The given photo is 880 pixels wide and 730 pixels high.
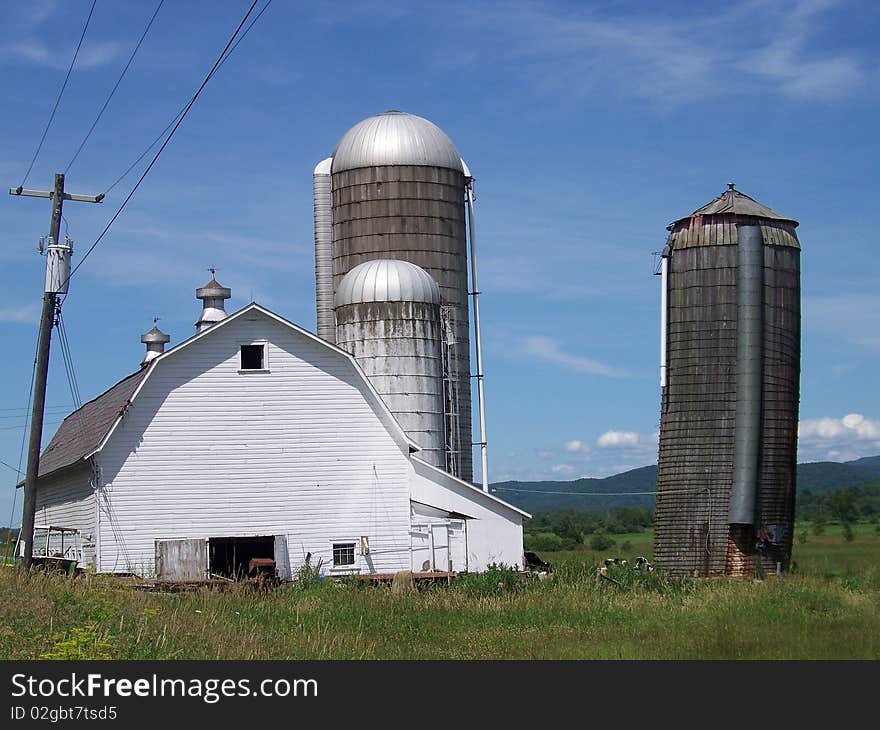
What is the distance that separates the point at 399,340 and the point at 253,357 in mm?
4943

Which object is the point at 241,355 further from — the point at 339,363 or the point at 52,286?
the point at 52,286

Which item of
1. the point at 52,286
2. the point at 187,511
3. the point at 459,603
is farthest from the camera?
the point at 187,511

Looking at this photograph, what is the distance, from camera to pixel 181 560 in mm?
27062

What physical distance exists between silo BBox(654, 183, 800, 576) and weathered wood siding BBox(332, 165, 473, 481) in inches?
227

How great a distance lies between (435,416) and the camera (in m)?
32.7

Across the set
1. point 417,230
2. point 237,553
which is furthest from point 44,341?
point 417,230

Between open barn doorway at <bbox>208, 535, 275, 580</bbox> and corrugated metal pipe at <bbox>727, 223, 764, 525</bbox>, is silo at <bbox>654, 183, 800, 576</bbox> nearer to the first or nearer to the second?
corrugated metal pipe at <bbox>727, 223, 764, 525</bbox>

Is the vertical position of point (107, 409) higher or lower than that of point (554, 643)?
higher

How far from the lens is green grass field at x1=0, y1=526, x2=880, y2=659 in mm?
14859

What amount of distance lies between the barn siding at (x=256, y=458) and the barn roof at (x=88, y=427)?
2.55 feet

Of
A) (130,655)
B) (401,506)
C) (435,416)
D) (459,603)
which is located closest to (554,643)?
(459,603)

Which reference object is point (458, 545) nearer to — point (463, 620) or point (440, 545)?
point (440, 545)

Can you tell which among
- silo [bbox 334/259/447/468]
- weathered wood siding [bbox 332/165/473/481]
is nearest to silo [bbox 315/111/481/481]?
weathered wood siding [bbox 332/165/473/481]
